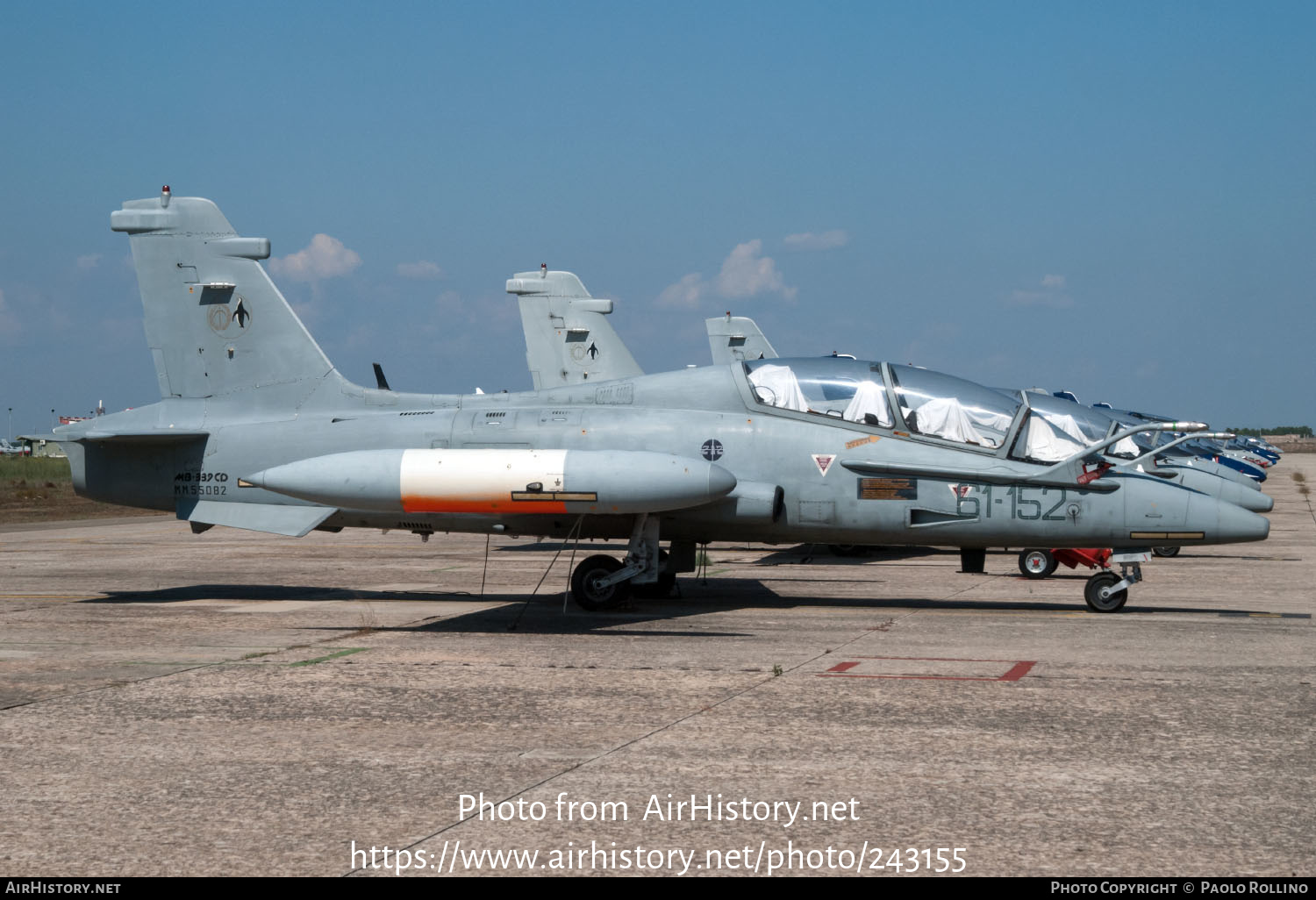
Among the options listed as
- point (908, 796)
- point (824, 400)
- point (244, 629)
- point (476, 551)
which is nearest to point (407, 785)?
point (908, 796)

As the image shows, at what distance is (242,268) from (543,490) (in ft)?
17.9

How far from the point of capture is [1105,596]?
13.2 metres

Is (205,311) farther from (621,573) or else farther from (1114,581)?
(1114,581)

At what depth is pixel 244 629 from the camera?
12008 mm

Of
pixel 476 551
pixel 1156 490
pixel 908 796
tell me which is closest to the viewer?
pixel 908 796

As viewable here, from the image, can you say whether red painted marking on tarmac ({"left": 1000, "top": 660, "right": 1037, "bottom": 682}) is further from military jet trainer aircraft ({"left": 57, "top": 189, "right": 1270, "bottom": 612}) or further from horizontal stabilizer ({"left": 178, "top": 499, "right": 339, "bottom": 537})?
horizontal stabilizer ({"left": 178, "top": 499, "right": 339, "bottom": 537})

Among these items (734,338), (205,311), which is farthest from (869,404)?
(734,338)

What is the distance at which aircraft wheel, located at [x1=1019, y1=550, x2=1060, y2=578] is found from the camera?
18172 millimetres

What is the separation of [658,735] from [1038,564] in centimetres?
1220

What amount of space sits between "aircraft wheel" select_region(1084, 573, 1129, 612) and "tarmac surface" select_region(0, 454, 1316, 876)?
263mm

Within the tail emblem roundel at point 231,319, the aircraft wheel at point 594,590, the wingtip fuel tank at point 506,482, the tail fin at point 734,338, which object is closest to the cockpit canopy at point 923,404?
the wingtip fuel tank at point 506,482

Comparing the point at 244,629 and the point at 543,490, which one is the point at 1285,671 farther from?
the point at 244,629

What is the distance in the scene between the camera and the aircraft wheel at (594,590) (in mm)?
13297

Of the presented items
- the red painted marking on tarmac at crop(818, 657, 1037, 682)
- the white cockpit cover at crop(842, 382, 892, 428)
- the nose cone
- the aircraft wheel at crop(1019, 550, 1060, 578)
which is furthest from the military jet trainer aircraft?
the nose cone
